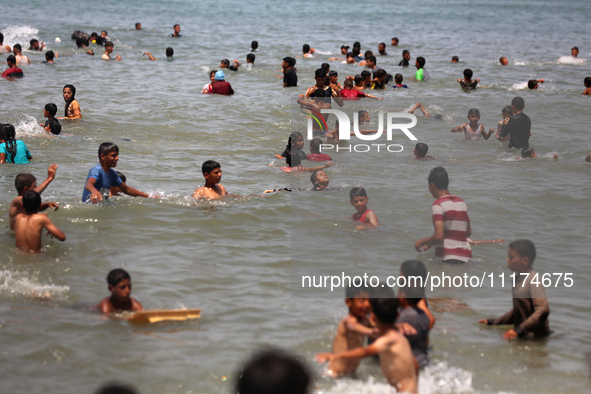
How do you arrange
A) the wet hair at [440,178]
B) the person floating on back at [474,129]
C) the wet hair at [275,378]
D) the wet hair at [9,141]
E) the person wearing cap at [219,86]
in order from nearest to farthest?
the wet hair at [275,378] < the wet hair at [440,178] < the wet hair at [9,141] < the person floating on back at [474,129] < the person wearing cap at [219,86]

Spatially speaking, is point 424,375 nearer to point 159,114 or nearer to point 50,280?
point 50,280

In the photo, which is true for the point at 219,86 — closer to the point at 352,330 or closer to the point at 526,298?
the point at 526,298

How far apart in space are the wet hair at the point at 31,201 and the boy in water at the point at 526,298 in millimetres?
5513

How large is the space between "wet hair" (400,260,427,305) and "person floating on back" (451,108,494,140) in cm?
1012

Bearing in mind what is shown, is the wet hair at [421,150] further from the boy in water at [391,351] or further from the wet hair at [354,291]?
the boy in water at [391,351]

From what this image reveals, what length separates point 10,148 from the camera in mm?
12234

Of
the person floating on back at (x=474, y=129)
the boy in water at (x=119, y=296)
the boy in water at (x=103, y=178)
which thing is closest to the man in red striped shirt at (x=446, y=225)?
the boy in water at (x=119, y=296)

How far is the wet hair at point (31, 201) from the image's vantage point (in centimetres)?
808

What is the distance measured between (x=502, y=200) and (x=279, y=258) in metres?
4.78

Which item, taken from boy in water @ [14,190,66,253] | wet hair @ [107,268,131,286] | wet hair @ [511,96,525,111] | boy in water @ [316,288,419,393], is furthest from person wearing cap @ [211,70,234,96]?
boy in water @ [316,288,419,393]

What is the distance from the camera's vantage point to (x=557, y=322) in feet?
23.3

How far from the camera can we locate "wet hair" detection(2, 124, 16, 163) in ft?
39.7

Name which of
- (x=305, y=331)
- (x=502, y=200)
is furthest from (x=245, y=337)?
(x=502, y=200)

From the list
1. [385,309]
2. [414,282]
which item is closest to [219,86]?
[414,282]
